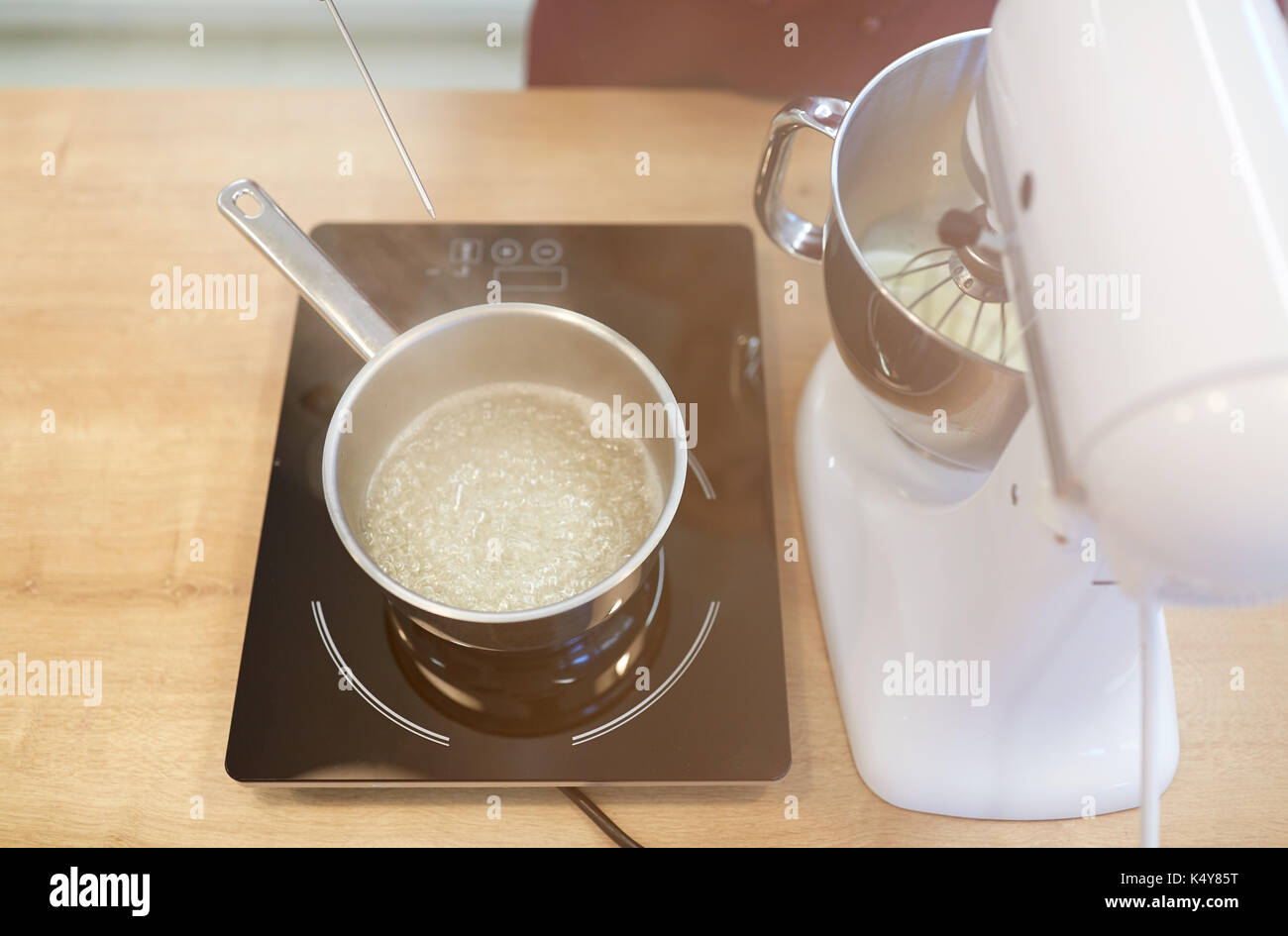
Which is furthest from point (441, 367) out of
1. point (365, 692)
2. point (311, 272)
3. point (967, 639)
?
point (967, 639)

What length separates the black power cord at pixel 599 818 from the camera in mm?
496

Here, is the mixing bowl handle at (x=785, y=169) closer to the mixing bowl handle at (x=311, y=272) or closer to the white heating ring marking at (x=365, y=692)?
the mixing bowl handle at (x=311, y=272)

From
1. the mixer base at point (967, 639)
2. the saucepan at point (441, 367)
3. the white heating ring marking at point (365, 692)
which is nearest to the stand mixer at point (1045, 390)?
the mixer base at point (967, 639)

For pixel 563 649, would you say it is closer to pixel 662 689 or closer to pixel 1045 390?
pixel 662 689

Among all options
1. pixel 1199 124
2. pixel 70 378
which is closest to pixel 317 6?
pixel 70 378

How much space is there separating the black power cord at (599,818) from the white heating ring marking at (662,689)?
26 millimetres

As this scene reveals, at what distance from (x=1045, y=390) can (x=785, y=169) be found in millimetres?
251

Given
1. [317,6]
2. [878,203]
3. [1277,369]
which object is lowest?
[1277,369]

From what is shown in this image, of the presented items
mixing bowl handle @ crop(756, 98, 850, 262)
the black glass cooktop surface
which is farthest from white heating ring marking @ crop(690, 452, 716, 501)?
mixing bowl handle @ crop(756, 98, 850, 262)

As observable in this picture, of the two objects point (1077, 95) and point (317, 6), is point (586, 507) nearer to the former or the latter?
point (1077, 95)

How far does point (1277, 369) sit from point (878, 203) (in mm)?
332

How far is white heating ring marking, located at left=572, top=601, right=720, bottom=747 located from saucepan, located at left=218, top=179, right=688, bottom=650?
45 mm

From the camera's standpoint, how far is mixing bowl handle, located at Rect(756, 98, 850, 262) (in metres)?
0.49

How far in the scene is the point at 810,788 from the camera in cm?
52
